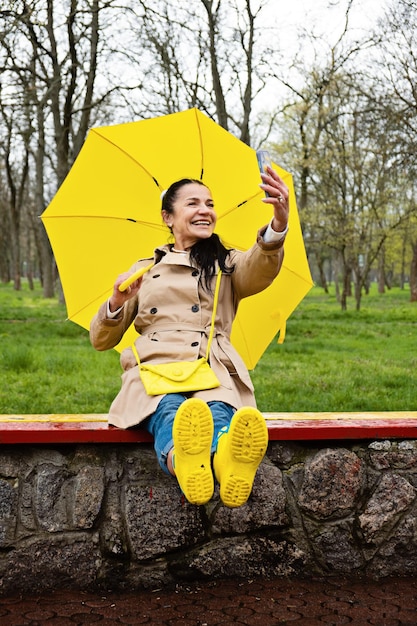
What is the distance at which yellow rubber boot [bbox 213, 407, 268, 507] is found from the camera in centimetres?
250

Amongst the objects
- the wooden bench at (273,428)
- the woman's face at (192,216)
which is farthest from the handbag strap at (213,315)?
the wooden bench at (273,428)

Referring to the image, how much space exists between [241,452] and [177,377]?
23.8 inches

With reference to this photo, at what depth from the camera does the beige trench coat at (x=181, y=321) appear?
3166 mm

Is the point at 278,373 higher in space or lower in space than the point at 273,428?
lower

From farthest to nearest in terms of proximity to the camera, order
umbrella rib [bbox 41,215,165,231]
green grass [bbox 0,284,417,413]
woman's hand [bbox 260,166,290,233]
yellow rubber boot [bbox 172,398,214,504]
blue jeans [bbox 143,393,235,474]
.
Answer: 1. green grass [bbox 0,284,417,413]
2. umbrella rib [bbox 41,215,165,231]
3. woman's hand [bbox 260,166,290,233]
4. blue jeans [bbox 143,393,235,474]
5. yellow rubber boot [bbox 172,398,214,504]

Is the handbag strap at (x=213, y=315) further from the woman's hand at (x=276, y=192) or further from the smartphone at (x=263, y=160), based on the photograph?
the smartphone at (x=263, y=160)

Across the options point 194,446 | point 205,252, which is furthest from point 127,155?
point 194,446

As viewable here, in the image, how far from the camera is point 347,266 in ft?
78.7

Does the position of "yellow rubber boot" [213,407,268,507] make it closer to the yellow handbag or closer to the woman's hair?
the yellow handbag

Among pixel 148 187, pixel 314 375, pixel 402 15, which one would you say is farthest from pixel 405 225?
pixel 148 187

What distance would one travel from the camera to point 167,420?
287 centimetres

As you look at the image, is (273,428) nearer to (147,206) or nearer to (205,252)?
(205,252)

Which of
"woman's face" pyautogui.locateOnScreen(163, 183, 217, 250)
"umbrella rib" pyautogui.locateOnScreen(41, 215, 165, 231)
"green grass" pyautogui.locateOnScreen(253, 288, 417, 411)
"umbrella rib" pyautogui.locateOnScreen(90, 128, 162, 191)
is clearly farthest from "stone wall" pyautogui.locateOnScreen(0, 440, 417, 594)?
"green grass" pyautogui.locateOnScreen(253, 288, 417, 411)

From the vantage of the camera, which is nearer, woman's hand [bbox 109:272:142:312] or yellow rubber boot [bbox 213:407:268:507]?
yellow rubber boot [bbox 213:407:268:507]
